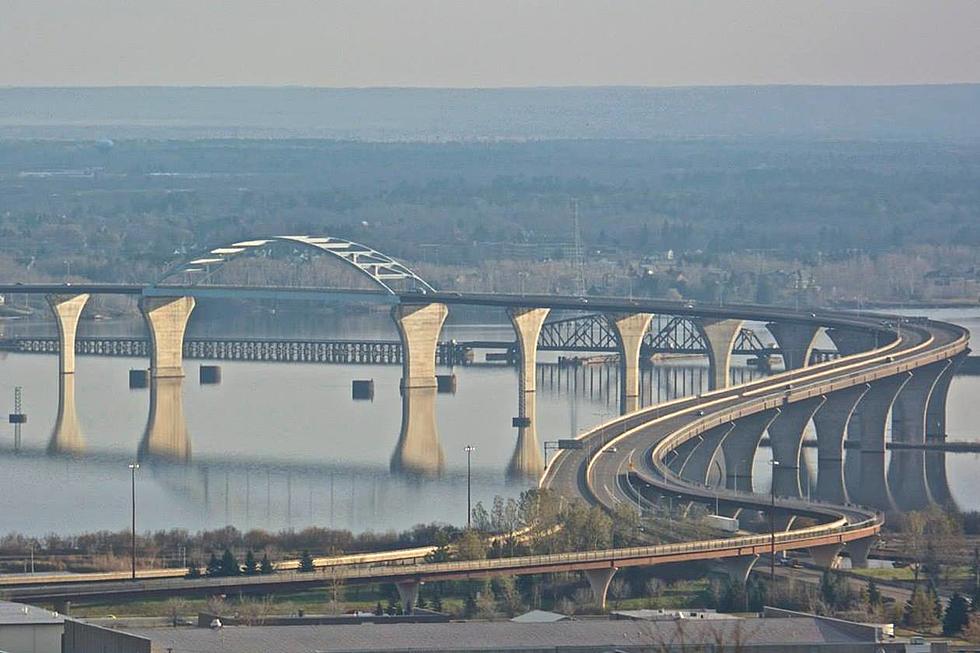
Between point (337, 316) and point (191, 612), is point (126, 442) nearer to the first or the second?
point (191, 612)

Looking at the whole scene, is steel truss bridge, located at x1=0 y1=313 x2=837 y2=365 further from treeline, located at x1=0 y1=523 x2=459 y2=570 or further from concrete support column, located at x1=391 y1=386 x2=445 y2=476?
treeline, located at x1=0 y1=523 x2=459 y2=570

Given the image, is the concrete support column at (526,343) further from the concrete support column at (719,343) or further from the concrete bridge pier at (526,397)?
the concrete support column at (719,343)

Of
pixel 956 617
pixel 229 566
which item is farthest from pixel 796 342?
pixel 956 617

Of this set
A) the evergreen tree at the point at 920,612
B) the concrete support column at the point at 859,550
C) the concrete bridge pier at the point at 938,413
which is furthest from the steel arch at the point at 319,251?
the evergreen tree at the point at 920,612

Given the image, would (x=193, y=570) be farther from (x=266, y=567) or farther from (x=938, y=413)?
(x=938, y=413)

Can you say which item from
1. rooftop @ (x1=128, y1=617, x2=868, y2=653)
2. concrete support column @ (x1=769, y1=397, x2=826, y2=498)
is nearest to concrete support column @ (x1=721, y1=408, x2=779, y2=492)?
concrete support column @ (x1=769, y1=397, x2=826, y2=498)

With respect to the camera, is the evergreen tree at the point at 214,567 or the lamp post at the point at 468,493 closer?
the evergreen tree at the point at 214,567

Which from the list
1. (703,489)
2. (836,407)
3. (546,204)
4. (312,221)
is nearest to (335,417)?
(836,407)
